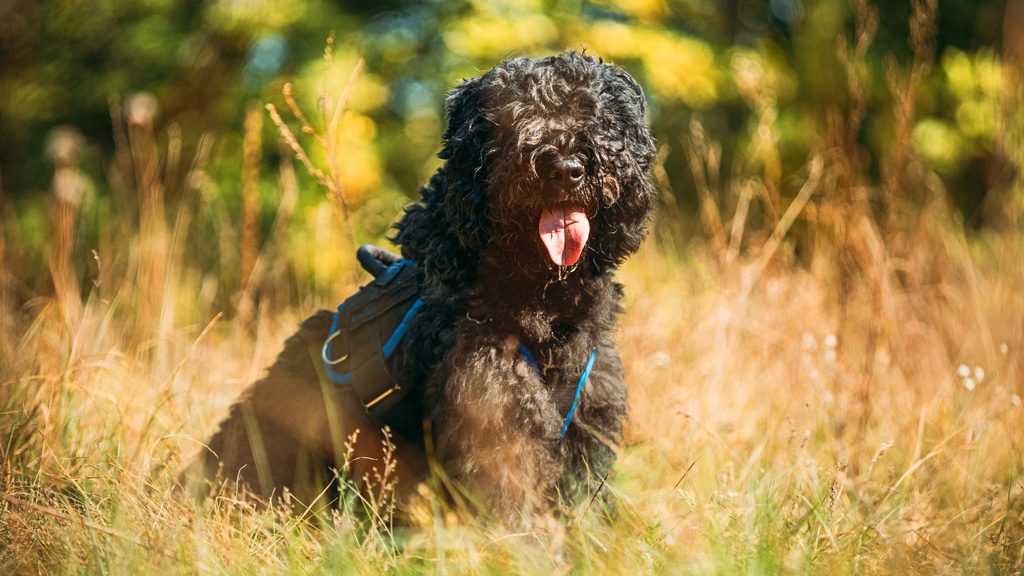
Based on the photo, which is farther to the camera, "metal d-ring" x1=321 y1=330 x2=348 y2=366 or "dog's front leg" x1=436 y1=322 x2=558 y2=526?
"metal d-ring" x1=321 y1=330 x2=348 y2=366

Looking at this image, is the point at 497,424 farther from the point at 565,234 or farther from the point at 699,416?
the point at 699,416

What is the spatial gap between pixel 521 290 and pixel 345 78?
15.3 feet

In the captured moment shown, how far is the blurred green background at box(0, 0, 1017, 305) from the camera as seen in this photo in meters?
6.98

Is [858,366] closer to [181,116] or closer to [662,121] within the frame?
[181,116]

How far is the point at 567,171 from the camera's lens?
95.6 inches

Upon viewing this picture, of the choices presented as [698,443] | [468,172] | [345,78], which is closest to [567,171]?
[468,172]

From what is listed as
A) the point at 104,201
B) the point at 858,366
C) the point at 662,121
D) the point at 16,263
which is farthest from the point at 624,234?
the point at 662,121

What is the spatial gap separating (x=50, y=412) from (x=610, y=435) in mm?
1996

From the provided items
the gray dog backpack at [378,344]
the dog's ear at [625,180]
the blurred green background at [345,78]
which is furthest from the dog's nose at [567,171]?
the blurred green background at [345,78]

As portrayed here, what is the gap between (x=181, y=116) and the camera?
728cm

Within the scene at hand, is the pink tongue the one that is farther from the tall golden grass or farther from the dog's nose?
the tall golden grass

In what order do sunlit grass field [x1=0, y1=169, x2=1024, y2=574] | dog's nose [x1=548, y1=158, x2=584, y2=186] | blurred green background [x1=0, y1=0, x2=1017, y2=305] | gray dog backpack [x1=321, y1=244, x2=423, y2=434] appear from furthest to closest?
blurred green background [x1=0, y1=0, x2=1017, y2=305]
gray dog backpack [x1=321, y1=244, x2=423, y2=434]
dog's nose [x1=548, y1=158, x2=584, y2=186]
sunlit grass field [x1=0, y1=169, x2=1024, y2=574]

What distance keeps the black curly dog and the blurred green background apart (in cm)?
370

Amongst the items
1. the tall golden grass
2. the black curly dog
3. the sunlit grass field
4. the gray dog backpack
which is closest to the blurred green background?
the tall golden grass
